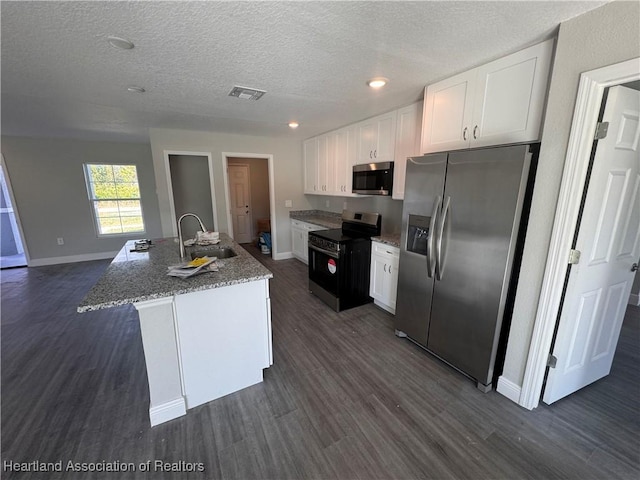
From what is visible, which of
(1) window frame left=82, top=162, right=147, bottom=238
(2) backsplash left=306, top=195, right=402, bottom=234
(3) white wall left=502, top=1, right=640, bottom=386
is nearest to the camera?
(3) white wall left=502, top=1, right=640, bottom=386

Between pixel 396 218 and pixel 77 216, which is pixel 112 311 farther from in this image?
pixel 396 218

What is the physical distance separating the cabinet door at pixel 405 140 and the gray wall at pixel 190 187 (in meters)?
4.16

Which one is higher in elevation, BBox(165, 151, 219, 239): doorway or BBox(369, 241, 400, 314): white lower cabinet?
BBox(165, 151, 219, 239): doorway

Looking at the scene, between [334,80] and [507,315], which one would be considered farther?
[334,80]

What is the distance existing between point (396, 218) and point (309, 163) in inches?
91.6

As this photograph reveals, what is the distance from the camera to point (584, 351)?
1817mm

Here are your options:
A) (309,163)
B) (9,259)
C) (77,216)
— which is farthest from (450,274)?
(9,259)

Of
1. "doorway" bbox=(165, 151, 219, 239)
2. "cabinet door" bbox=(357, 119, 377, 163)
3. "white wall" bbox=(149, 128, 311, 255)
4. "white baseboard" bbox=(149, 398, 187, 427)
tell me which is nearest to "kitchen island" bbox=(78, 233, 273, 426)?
"white baseboard" bbox=(149, 398, 187, 427)

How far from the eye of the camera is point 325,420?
171cm

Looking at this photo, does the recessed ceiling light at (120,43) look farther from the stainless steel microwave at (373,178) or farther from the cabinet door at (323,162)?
the cabinet door at (323,162)

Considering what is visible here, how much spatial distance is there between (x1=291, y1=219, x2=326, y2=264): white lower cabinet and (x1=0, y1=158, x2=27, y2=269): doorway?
5280 mm

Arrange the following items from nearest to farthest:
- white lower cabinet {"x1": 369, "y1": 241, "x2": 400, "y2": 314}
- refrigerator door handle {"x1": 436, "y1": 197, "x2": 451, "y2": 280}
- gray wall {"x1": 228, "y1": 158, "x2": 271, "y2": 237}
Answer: refrigerator door handle {"x1": 436, "y1": 197, "x2": 451, "y2": 280}, white lower cabinet {"x1": 369, "y1": 241, "x2": 400, "y2": 314}, gray wall {"x1": 228, "y1": 158, "x2": 271, "y2": 237}

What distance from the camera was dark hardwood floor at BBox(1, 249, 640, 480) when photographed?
143 centimetres

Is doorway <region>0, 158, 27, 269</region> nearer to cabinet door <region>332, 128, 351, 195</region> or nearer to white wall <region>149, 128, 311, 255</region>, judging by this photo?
white wall <region>149, 128, 311, 255</region>
